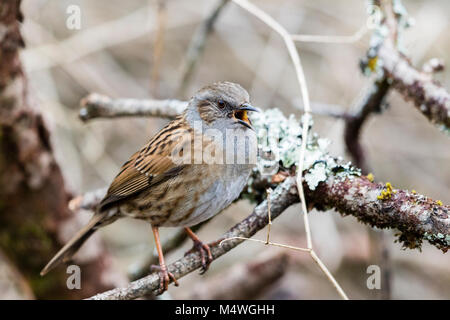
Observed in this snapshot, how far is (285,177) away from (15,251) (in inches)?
90.7

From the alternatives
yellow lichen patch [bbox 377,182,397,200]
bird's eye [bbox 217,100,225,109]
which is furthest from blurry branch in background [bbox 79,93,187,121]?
yellow lichen patch [bbox 377,182,397,200]

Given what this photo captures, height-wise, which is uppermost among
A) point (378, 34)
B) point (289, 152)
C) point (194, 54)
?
point (194, 54)

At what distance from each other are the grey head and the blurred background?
5.10 ft

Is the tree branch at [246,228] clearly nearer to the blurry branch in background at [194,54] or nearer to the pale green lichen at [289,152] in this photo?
the pale green lichen at [289,152]

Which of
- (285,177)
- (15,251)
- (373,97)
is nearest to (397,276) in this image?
(373,97)

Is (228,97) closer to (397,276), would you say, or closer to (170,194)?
(170,194)

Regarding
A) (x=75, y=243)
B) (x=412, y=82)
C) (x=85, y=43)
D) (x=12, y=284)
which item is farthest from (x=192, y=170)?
(x=85, y=43)

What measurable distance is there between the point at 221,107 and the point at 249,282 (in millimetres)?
1636

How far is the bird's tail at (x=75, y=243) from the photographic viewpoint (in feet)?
11.0

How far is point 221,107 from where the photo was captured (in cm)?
324

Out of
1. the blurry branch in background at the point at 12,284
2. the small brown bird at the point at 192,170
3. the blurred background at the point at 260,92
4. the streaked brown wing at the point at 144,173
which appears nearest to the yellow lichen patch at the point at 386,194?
the small brown bird at the point at 192,170

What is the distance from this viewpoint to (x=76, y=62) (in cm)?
562

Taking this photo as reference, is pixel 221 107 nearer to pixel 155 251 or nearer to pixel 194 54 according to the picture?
pixel 155 251

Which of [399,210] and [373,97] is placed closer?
[399,210]
